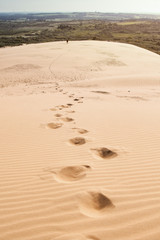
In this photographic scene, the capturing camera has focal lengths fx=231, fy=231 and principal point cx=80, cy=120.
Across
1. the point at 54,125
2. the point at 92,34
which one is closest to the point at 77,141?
the point at 54,125

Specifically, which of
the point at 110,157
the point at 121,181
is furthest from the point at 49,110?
the point at 121,181

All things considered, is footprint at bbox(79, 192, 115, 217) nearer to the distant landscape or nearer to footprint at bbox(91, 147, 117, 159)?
footprint at bbox(91, 147, 117, 159)

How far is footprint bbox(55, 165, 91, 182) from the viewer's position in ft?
11.0

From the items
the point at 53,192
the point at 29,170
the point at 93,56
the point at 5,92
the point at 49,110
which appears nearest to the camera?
the point at 53,192

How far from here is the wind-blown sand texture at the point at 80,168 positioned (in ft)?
7.91

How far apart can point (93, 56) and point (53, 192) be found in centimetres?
1912

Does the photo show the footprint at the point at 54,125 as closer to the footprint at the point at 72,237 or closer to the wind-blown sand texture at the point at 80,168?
the wind-blown sand texture at the point at 80,168

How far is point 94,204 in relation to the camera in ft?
8.98

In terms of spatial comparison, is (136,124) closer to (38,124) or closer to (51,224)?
(38,124)

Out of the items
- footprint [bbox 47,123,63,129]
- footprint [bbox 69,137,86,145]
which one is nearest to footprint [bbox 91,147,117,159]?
footprint [bbox 69,137,86,145]

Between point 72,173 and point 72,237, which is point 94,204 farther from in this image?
point 72,173

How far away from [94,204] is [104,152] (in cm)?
166

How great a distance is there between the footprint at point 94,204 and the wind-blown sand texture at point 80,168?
0.01 meters

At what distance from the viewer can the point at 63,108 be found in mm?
7594
